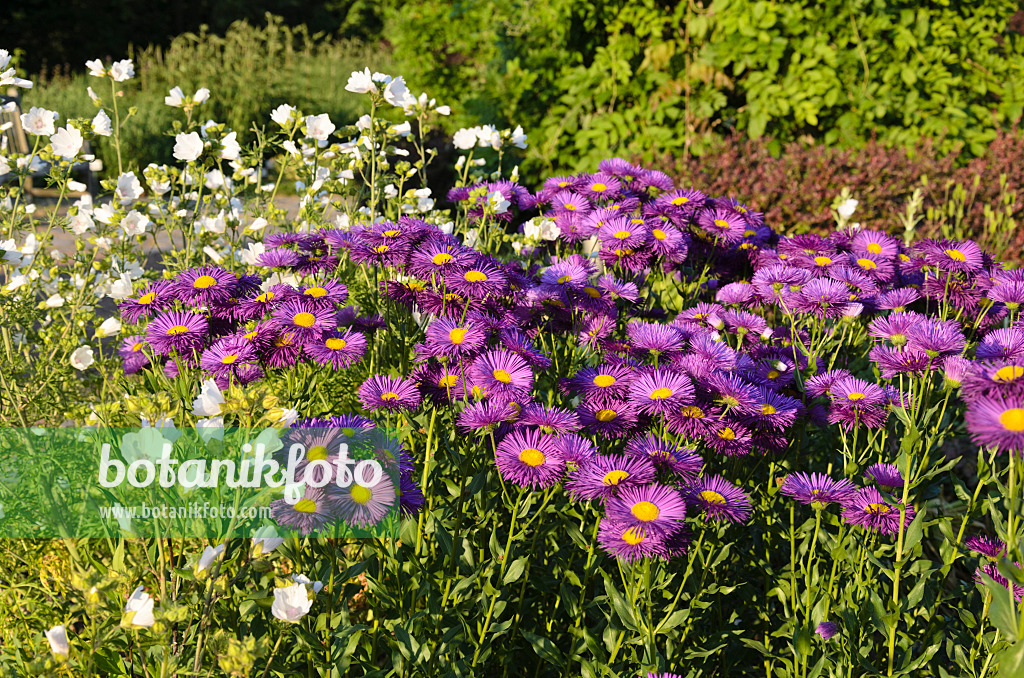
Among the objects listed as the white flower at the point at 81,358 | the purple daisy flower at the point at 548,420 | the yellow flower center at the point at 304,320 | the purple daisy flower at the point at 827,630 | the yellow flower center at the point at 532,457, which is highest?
the yellow flower center at the point at 304,320

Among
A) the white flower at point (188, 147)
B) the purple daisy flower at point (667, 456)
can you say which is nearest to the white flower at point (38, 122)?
the white flower at point (188, 147)

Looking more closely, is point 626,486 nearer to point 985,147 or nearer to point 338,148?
point 338,148

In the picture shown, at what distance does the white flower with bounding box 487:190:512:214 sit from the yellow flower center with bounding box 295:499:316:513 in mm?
1218

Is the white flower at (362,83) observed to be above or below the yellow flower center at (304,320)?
above

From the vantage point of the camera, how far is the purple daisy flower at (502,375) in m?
1.37

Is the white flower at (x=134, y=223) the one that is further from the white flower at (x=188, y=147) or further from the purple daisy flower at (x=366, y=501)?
→ the purple daisy flower at (x=366, y=501)

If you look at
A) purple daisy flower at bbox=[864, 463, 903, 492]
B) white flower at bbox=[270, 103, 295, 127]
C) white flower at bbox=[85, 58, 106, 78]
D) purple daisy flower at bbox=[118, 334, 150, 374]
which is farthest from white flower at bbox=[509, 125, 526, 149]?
purple daisy flower at bbox=[864, 463, 903, 492]

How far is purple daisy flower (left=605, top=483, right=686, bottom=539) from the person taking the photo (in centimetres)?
115

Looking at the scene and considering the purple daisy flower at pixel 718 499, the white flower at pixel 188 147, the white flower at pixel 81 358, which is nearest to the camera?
the purple daisy flower at pixel 718 499

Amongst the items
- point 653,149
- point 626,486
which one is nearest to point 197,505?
point 626,486

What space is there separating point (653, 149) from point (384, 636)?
136 inches

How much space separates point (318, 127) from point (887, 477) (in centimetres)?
187

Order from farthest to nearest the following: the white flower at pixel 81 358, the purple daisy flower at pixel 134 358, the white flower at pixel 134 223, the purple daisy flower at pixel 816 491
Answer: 1. the white flower at pixel 134 223
2. the white flower at pixel 81 358
3. the purple daisy flower at pixel 134 358
4. the purple daisy flower at pixel 816 491

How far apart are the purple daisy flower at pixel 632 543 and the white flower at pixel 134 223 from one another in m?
1.84
